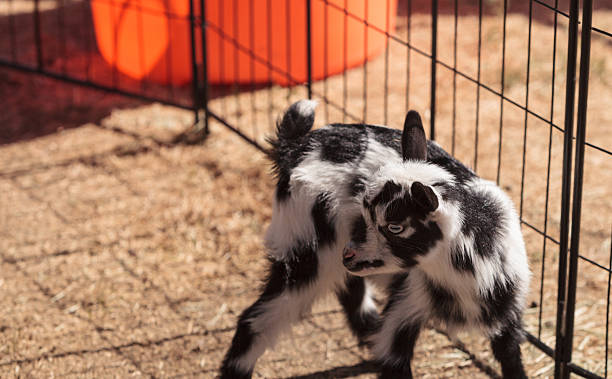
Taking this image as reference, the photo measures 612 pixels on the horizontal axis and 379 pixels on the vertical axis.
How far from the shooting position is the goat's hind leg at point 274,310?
294 cm

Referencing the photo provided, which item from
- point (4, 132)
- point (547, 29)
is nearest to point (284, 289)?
point (4, 132)

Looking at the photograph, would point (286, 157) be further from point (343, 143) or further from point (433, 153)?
point (433, 153)

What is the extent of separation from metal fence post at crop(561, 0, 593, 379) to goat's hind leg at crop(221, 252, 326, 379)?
2.86 feet

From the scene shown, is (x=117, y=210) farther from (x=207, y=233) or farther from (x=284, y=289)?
(x=284, y=289)

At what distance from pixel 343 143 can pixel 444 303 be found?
2.05ft

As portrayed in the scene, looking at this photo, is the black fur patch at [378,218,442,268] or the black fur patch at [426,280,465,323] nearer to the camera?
the black fur patch at [378,218,442,268]

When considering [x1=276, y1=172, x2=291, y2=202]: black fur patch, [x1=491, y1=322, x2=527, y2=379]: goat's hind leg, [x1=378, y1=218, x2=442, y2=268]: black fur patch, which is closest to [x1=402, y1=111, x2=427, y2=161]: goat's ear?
[x1=378, y1=218, x2=442, y2=268]: black fur patch

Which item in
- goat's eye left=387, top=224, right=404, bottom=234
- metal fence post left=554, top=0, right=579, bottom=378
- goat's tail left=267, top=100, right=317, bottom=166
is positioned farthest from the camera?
goat's tail left=267, top=100, right=317, bottom=166

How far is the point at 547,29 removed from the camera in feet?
22.5

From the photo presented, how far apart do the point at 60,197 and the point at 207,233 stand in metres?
0.96

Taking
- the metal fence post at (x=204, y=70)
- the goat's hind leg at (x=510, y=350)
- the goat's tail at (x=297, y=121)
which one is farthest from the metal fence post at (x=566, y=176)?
the metal fence post at (x=204, y=70)

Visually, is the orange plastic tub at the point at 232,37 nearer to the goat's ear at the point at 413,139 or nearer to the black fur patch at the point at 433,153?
the black fur patch at the point at 433,153

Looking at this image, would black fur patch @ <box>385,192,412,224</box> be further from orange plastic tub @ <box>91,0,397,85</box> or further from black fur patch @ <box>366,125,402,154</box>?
orange plastic tub @ <box>91,0,397,85</box>

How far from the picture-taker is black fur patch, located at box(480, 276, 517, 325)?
110 inches
